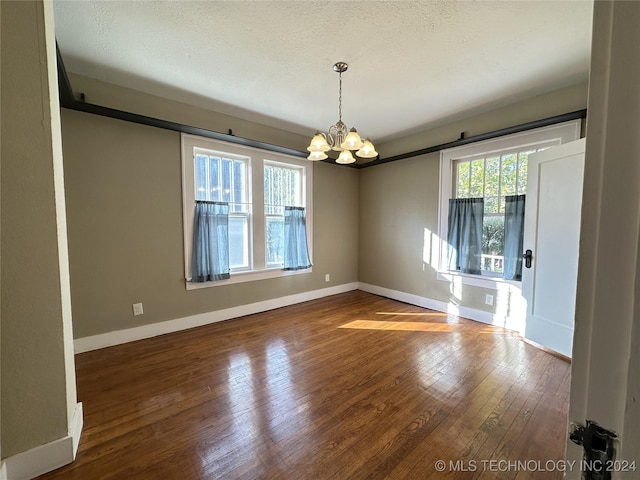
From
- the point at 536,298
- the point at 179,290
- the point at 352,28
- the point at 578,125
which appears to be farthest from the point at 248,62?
the point at 536,298

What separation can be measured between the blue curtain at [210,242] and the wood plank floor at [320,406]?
75 centimetres

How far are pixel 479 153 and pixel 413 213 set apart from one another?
1.20 meters

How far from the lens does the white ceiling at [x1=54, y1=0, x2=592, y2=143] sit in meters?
1.93

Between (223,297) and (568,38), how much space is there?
430 cm

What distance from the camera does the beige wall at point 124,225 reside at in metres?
2.71

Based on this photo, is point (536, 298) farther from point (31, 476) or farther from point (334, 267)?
point (31, 476)

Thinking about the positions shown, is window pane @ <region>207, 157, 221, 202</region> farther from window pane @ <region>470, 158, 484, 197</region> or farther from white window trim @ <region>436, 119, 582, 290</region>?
window pane @ <region>470, 158, 484, 197</region>

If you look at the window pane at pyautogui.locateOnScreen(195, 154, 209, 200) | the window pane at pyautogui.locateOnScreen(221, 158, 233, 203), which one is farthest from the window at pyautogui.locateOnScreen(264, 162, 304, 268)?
the window pane at pyautogui.locateOnScreen(195, 154, 209, 200)

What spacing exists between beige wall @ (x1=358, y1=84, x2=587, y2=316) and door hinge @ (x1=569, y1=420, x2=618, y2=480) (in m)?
3.53

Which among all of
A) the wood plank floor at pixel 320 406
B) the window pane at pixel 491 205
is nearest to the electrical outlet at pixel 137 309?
the wood plank floor at pixel 320 406

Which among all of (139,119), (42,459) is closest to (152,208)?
(139,119)

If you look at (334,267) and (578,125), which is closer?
(578,125)

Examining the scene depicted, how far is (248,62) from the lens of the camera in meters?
2.51

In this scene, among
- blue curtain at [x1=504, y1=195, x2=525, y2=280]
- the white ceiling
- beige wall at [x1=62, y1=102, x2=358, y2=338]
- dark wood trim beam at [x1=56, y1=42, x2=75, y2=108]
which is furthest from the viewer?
blue curtain at [x1=504, y1=195, x2=525, y2=280]
